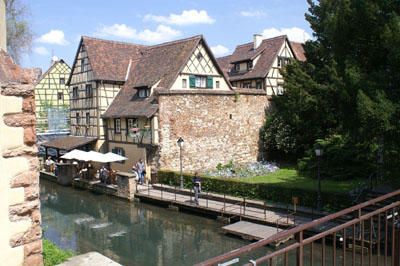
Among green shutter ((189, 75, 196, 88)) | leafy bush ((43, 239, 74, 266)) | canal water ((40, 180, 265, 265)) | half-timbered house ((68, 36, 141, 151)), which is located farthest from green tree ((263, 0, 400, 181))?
half-timbered house ((68, 36, 141, 151))

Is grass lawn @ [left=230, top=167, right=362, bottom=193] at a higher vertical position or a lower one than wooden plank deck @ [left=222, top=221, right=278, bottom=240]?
higher

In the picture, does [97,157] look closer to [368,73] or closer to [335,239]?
[368,73]

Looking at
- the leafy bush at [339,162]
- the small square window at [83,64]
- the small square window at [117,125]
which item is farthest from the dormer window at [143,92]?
the leafy bush at [339,162]

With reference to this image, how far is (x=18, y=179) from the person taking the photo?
12.3ft

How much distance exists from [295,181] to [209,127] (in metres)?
7.42

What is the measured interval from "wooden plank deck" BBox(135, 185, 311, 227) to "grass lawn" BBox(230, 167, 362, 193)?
226 centimetres

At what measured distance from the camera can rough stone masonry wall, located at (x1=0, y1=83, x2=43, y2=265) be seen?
3662 millimetres

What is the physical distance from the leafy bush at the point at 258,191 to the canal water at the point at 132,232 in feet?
8.83

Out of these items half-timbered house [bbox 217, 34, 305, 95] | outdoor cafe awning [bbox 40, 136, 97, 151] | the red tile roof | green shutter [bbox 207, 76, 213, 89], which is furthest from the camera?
the red tile roof

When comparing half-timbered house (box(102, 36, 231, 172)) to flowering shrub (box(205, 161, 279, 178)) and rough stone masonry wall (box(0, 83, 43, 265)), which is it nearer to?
flowering shrub (box(205, 161, 279, 178))

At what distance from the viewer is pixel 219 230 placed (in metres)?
17.2

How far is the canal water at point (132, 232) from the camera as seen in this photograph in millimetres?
14766

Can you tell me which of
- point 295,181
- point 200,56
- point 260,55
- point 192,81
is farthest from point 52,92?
point 295,181

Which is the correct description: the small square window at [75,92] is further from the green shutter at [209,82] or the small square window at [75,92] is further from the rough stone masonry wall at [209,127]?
the green shutter at [209,82]
